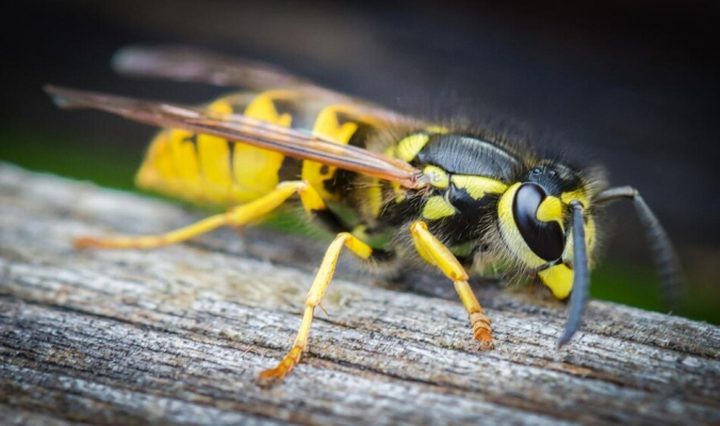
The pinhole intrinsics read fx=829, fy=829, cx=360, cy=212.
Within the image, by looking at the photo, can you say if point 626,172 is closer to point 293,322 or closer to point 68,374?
point 293,322

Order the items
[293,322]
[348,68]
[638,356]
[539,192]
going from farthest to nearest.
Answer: [348,68] < [539,192] < [293,322] < [638,356]

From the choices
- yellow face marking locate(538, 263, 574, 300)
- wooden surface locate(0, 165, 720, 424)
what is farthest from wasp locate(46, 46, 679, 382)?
wooden surface locate(0, 165, 720, 424)

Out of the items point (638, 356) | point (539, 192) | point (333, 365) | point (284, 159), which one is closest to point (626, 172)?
point (539, 192)

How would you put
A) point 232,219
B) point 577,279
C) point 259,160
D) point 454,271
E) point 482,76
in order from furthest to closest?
point 482,76
point 259,160
point 232,219
point 454,271
point 577,279

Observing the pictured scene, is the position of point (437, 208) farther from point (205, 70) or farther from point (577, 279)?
point (205, 70)

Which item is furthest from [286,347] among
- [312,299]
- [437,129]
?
[437,129]

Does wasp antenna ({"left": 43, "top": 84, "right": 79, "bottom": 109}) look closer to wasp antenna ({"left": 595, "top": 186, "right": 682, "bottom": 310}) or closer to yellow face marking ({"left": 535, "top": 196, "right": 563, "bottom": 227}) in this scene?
yellow face marking ({"left": 535, "top": 196, "right": 563, "bottom": 227})
